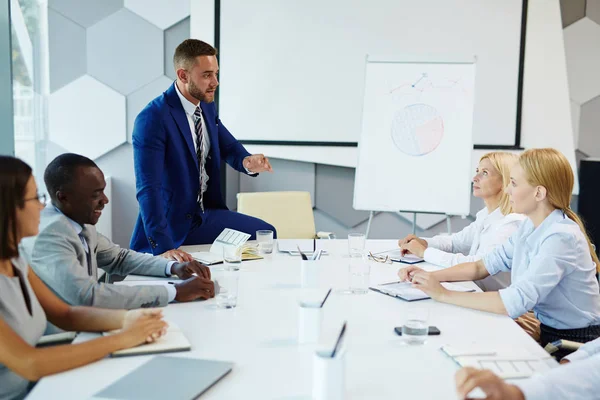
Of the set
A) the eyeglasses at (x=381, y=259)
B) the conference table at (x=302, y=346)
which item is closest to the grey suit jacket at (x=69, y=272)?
the conference table at (x=302, y=346)

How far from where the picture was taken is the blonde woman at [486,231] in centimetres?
259

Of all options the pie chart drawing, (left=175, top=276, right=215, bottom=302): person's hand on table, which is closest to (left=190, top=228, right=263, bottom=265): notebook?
(left=175, top=276, right=215, bottom=302): person's hand on table

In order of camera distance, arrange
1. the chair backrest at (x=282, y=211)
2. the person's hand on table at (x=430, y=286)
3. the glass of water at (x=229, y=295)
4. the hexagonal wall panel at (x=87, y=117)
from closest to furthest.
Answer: the glass of water at (x=229, y=295) → the person's hand on table at (x=430, y=286) → the chair backrest at (x=282, y=211) → the hexagonal wall panel at (x=87, y=117)

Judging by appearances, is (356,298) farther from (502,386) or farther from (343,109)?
(343,109)

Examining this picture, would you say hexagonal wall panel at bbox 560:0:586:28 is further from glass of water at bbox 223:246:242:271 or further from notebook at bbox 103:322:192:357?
notebook at bbox 103:322:192:357

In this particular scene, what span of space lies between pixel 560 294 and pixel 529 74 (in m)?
2.94

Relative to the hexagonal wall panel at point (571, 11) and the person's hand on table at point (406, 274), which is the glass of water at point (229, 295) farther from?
the hexagonal wall panel at point (571, 11)

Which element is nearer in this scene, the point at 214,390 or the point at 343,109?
the point at 214,390

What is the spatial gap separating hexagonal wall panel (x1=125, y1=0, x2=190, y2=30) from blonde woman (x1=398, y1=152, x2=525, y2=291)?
9.13 ft

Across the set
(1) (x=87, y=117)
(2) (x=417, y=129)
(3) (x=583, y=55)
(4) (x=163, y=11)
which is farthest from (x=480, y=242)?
(1) (x=87, y=117)

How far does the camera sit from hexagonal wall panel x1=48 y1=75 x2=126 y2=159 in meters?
4.76

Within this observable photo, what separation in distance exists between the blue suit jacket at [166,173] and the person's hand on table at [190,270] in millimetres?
725

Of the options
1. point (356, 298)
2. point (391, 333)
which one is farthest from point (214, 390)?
point (356, 298)

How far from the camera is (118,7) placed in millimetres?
4727
